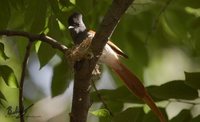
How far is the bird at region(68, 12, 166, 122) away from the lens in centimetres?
198

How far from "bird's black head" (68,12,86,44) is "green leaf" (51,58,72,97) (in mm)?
565

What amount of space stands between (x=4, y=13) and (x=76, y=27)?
0.29 meters

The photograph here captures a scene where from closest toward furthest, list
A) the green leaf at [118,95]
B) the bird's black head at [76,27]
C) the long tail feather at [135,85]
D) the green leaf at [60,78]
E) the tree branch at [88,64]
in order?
the tree branch at [88,64], the long tail feather at [135,85], the bird's black head at [76,27], the green leaf at [118,95], the green leaf at [60,78]

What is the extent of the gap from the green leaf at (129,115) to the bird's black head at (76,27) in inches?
12.9

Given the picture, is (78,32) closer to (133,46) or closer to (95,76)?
(95,76)

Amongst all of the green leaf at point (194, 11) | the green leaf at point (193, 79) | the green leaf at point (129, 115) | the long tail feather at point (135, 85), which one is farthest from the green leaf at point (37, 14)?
the green leaf at point (194, 11)

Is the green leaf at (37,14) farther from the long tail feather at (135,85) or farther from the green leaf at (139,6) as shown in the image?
the green leaf at (139,6)

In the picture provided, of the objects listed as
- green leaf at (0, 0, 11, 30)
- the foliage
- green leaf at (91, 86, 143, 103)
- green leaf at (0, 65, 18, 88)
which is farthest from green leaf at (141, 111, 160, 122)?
green leaf at (0, 0, 11, 30)

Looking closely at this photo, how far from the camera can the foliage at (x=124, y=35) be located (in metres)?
2.16

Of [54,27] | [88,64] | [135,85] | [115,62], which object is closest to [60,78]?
[54,27]

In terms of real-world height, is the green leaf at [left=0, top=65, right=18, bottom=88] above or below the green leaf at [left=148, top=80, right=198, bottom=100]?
above

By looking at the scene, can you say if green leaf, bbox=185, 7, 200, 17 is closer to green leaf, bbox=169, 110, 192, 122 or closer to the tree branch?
green leaf, bbox=169, 110, 192, 122

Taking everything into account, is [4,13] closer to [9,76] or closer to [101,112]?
[9,76]

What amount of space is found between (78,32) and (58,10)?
136mm
